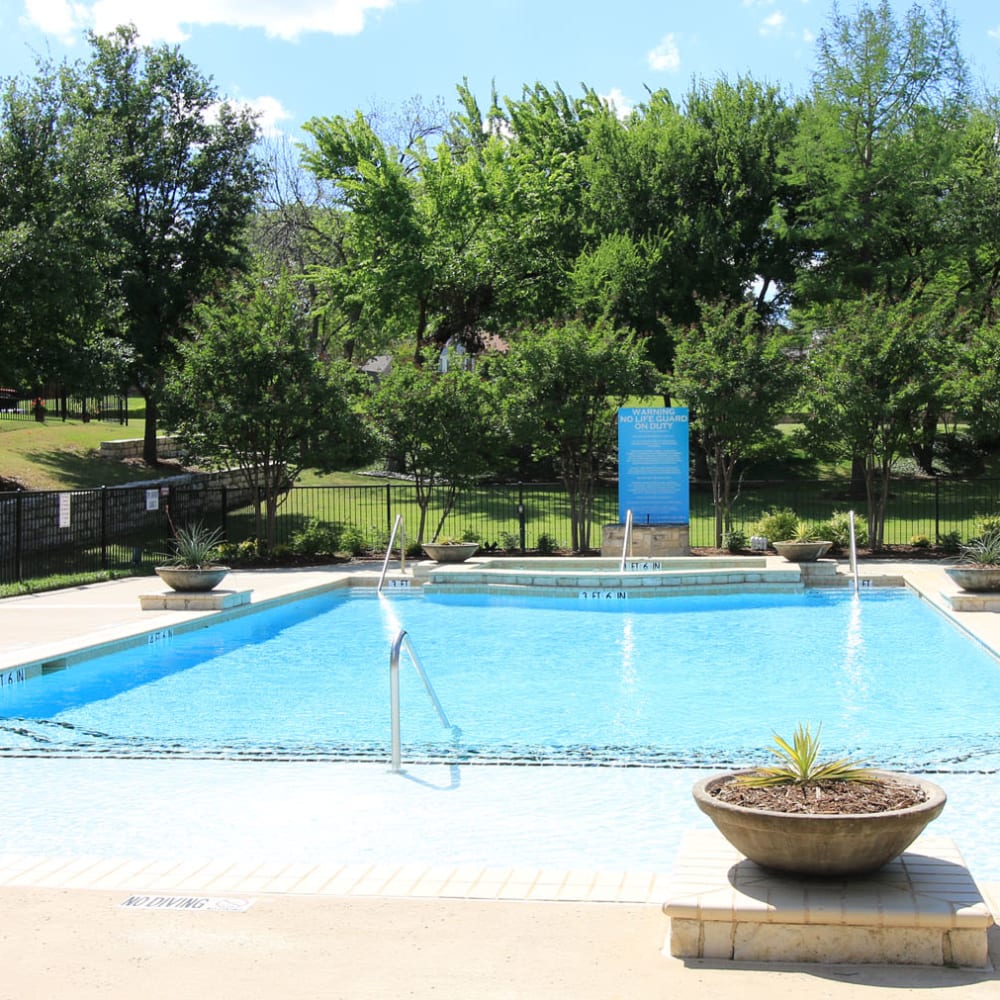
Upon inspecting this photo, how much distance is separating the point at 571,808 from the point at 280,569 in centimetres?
1508

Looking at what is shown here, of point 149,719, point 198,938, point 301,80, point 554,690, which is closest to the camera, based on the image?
point 198,938

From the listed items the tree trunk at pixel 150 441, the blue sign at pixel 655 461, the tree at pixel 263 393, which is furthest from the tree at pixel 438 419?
the tree trunk at pixel 150 441

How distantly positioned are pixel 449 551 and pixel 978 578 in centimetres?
909

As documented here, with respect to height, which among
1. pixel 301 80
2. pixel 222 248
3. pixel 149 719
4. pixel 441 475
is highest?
pixel 301 80

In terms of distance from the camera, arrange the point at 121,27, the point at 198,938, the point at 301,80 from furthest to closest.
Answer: the point at 301,80 → the point at 121,27 → the point at 198,938

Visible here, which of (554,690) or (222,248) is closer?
(554,690)

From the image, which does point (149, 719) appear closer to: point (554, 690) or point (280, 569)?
point (554, 690)

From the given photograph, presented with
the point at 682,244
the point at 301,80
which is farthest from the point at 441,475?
the point at 301,80

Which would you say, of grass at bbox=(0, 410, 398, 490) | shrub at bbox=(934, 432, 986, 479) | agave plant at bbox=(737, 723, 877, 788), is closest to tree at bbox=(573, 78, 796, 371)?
shrub at bbox=(934, 432, 986, 479)

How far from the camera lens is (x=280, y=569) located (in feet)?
70.3

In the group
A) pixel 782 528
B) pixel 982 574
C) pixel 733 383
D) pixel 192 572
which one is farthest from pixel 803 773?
pixel 733 383

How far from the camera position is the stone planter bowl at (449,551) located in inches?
810

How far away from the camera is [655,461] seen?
72.1ft

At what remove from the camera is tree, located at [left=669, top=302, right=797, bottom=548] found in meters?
21.9
